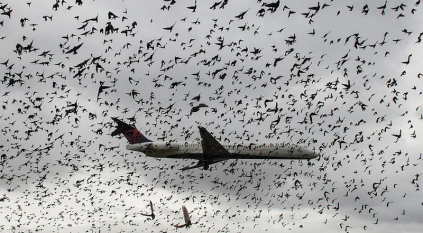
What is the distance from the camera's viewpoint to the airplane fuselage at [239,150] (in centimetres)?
7831

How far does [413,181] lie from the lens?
3731 centimetres

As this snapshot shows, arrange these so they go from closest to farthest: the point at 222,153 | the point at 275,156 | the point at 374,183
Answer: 1. the point at 374,183
2. the point at 222,153
3. the point at 275,156

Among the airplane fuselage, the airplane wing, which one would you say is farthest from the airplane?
the airplane wing

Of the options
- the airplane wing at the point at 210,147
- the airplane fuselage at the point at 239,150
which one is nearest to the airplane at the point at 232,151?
the airplane fuselage at the point at 239,150

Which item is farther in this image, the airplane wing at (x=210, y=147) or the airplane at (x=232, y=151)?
the airplane at (x=232, y=151)

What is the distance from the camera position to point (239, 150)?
78.8m

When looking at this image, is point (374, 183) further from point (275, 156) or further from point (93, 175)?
point (275, 156)

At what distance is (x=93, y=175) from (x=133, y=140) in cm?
4577

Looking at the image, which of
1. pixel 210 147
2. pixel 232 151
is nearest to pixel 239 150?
pixel 232 151

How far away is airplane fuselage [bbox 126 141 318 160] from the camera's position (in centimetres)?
7831

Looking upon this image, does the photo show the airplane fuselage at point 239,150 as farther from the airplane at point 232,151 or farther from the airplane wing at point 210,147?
the airplane wing at point 210,147

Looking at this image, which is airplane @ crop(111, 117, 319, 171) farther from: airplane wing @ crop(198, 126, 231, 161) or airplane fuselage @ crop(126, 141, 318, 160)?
airplane wing @ crop(198, 126, 231, 161)

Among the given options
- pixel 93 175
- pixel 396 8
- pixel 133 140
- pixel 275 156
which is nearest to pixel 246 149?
pixel 275 156

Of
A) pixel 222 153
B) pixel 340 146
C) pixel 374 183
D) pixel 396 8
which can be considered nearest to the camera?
pixel 396 8
